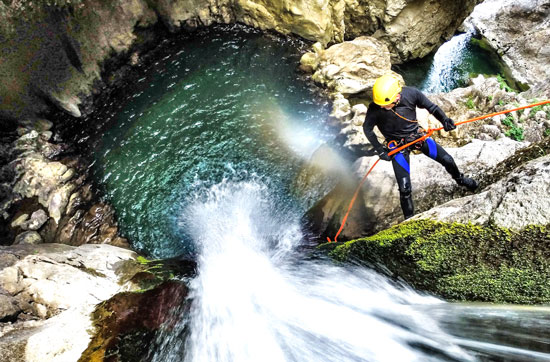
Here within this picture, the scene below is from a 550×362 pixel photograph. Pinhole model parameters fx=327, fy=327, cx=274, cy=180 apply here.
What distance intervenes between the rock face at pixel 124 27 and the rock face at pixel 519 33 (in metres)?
1.98

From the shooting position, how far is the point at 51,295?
449 centimetres

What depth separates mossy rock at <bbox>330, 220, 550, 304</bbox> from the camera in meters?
2.93

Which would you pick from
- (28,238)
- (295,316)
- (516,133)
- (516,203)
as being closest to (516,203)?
(516,203)

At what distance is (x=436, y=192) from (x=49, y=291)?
6132mm

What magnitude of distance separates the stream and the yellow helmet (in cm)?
251

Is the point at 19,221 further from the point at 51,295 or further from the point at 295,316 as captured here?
the point at 295,316

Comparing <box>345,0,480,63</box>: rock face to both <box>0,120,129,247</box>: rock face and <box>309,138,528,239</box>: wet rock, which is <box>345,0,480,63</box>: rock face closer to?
<box>309,138,528,239</box>: wet rock

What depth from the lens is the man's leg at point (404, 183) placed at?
5215 millimetres

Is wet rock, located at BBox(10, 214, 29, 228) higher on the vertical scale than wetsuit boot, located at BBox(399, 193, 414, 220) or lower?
higher

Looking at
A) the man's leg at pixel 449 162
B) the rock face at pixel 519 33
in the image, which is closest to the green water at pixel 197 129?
the man's leg at pixel 449 162

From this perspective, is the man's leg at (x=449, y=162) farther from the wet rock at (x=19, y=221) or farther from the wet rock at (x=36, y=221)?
the wet rock at (x=19, y=221)

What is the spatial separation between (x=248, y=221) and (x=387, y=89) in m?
3.99

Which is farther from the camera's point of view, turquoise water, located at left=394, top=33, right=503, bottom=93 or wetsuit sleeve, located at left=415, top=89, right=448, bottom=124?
turquoise water, located at left=394, top=33, right=503, bottom=93

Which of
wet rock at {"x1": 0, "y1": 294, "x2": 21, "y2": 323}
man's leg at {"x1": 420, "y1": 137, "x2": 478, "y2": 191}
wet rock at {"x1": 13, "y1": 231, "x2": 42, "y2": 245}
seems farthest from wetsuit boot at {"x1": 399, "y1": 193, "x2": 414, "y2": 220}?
wet rock at {"x1": 13, "y1": 231, "x2": 42, "y2": 245}
